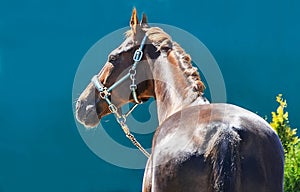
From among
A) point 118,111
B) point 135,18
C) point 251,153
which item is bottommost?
point 251,153

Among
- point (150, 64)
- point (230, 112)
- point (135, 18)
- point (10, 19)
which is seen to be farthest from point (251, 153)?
point (10, 19)

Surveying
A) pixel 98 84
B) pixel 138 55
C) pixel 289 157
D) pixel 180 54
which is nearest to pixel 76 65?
pixel 289 157

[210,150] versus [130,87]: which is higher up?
[130,87]

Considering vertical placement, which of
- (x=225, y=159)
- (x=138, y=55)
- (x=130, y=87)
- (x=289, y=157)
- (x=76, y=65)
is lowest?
(x=225, y=159)

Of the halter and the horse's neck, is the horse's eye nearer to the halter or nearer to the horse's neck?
the halter

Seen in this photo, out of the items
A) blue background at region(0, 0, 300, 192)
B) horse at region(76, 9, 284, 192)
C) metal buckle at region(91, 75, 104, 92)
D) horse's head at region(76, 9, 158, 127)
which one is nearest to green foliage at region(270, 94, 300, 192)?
blue background at region(0, 0, 300, 192)

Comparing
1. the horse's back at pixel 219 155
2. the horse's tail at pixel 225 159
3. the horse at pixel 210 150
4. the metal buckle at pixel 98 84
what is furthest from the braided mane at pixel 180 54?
the horse's tail at pixel 225 159

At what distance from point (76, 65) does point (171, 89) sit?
4.69 m

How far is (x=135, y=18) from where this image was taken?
12.9 ft

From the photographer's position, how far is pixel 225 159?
2.68 metres

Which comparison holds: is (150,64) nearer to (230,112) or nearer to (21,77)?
(230,112)

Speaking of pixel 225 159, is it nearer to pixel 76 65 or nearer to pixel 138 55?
pixel 138 55

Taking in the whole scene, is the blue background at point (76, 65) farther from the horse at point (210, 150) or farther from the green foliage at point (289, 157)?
the horse at point (210, 150)

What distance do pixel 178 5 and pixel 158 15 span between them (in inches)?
11.5
